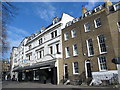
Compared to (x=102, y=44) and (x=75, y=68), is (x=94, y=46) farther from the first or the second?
(x=75, y=68)

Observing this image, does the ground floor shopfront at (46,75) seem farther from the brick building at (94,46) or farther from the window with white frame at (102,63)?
the window with white frame at (102,63)

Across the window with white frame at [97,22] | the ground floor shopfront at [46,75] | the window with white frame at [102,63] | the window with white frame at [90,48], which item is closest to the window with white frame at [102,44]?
the window with white frame at [102,63]

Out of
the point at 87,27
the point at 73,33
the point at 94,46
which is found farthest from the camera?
the point at 73,33

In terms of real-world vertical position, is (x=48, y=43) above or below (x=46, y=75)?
above

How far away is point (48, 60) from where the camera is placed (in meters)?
21.4

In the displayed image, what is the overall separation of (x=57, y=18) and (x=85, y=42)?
1028 centimetres

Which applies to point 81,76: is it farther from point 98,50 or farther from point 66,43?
point 66,43

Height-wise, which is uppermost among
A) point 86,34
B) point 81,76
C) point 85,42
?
point 86,34

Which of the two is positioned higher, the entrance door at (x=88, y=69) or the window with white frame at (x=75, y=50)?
the window with white frame at (x=75, y=50)

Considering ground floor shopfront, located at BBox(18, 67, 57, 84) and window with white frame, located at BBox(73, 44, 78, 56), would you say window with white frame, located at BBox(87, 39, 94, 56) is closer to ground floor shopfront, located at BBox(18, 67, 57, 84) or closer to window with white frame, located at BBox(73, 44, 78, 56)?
window with white frame, located at BBox(73, 44, 78, 56)

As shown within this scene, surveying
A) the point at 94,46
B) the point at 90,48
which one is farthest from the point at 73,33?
the point at 94,46

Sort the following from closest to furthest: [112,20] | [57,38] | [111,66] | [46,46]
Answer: [111,66] < [112,20] < [57,38] < [46,46]

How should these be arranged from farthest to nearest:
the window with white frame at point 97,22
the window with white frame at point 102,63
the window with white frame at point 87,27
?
the window with white frame at point 87,27
the window with white frame at point 97,22
the window with white frame at point 102,63

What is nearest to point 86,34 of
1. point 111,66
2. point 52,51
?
point 111,66
